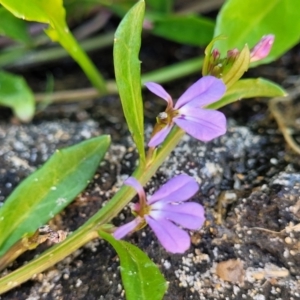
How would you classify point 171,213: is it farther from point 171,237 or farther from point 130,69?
point 130,69

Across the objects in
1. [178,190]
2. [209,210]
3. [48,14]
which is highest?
[48,14]

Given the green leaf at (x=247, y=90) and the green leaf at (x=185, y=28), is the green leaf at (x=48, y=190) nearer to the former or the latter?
the green leaf at (x=247, y=90)

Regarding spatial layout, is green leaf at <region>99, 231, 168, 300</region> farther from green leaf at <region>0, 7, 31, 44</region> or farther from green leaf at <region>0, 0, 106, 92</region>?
green leaf at <region>0, 7, 31, 44</region>

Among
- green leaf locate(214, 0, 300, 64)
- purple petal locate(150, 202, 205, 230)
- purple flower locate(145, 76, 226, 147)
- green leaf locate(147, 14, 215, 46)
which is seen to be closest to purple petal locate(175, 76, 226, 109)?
purple flower locate(145, 76, 226, 147)

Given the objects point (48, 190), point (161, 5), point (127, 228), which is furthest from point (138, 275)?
point (161, 5)

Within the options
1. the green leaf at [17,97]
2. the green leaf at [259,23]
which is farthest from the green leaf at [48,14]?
the green leaf at [259,23]

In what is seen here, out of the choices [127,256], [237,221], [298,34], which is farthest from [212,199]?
[298,34]
